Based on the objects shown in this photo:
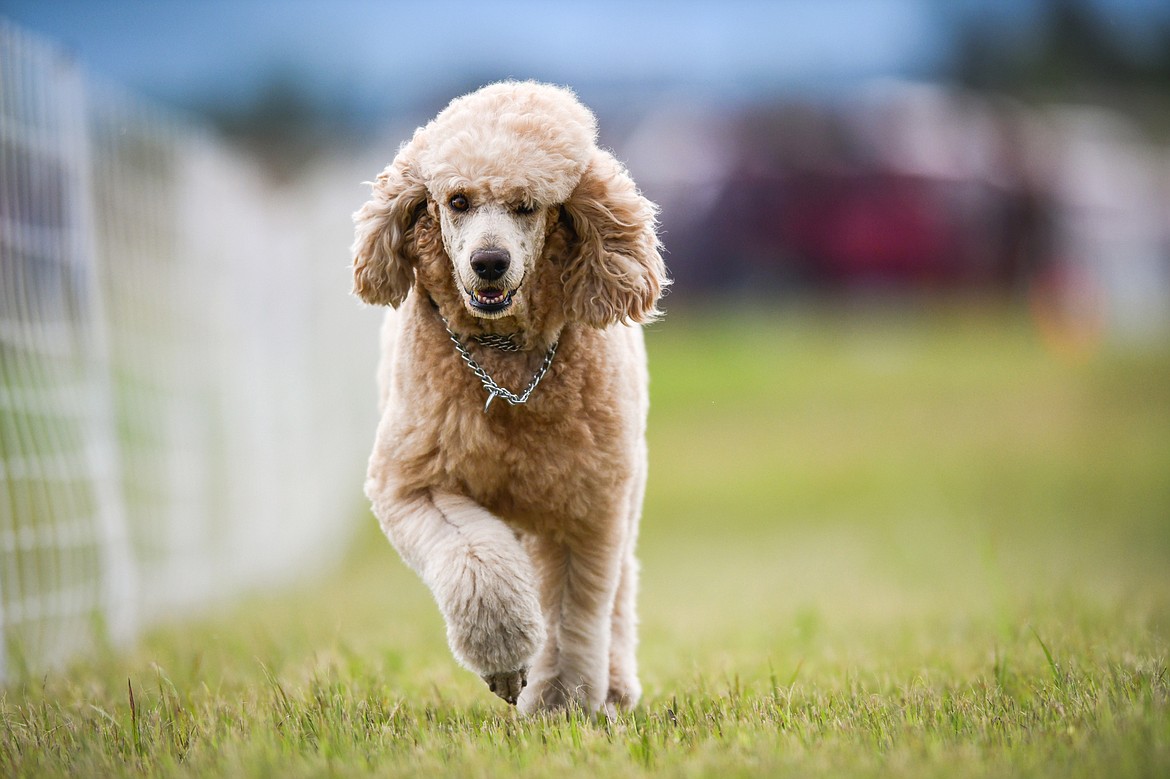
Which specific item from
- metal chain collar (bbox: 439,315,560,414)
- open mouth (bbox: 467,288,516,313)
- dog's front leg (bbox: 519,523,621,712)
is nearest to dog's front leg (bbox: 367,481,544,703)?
dog's front leg (bbox: 519,523,621,712)

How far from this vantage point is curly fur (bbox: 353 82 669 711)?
3467 mm

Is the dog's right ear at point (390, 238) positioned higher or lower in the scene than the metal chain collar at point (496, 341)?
higher

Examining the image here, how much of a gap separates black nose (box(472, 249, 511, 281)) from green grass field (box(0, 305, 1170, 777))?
1.17 m

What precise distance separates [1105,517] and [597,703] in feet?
31.4

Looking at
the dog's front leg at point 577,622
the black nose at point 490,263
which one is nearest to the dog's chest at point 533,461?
the dog's front leg at point 577,622

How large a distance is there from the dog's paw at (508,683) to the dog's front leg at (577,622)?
0.25 m

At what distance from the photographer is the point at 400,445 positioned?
12.0 feet

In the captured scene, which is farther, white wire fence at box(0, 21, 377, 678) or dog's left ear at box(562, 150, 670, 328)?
white wire fence at box(0, 21, 377, 678)

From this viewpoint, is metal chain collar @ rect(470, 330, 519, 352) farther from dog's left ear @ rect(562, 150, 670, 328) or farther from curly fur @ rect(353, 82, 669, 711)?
dog's left ear @ rect(562, 150, 670, 328)

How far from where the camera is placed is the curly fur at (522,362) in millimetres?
3467

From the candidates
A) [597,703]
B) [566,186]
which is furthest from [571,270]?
[597,703]

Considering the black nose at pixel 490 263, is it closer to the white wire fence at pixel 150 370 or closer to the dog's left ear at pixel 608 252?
the dog's left ear at pixel 608 252

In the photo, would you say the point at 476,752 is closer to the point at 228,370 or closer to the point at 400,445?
the point at 400,445

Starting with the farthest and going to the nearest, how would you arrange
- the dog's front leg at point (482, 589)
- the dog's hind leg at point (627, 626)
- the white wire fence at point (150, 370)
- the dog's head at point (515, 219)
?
1. the white wire fence at point (150, 370)
2. the dog's hind leg at point (627, 626)
3. the dog's head at point (515, 219)
4. the dog's front leg at point (482, 589)
